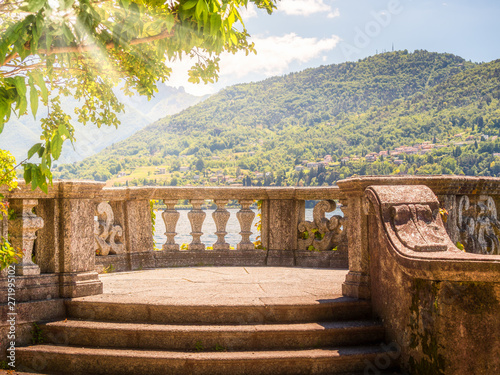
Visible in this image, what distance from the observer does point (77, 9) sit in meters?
2.98

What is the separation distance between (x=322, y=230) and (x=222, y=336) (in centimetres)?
342

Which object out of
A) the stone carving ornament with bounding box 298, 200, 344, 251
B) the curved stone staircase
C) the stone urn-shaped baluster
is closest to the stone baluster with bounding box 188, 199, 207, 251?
the stone urn-shaped baluster

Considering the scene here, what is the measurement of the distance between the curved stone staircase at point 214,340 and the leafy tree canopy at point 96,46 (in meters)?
1.87

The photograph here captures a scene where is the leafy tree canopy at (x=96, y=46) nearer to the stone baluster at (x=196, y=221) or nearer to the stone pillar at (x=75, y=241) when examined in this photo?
the stone pillar at (x=75, y=241)

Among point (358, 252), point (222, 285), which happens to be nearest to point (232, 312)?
point (222, 285)

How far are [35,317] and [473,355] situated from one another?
12.6 ft

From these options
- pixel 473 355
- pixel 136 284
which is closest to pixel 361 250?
pixel 473 355

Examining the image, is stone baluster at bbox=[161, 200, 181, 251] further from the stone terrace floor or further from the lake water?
the stone terrace floor

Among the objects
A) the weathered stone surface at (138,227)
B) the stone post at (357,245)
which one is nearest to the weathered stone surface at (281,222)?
the weathered stone surface at (138,227)

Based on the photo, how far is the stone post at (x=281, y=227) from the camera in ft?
24.2

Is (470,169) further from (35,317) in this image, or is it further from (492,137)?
(35,317)

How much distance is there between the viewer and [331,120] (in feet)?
165

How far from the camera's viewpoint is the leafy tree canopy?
7.43 ft

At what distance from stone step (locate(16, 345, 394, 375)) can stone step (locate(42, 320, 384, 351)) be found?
117 mm
